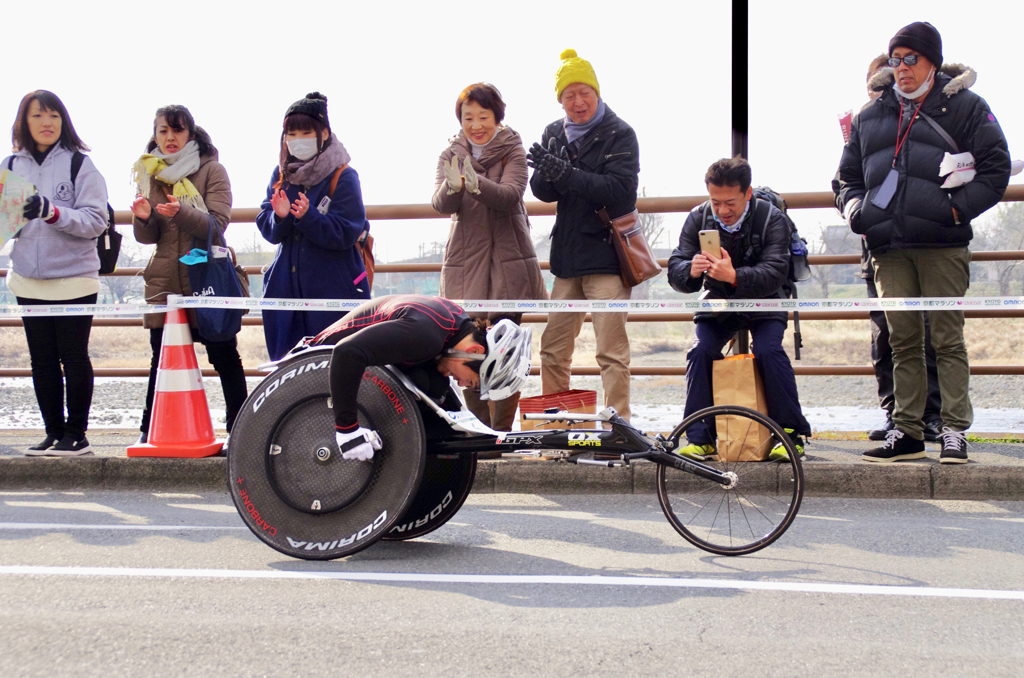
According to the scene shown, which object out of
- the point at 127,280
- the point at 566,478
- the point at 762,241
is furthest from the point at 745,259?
the point at 127,280

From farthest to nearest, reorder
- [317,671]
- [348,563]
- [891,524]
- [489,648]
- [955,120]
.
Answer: [955,120], [891,524], [348,563], [489,648], [317,671]

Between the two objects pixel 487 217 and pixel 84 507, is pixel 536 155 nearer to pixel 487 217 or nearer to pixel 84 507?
pixel 487 217

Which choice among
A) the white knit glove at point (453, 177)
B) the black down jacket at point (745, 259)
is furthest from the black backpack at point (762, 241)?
the white knit glove at point (453, 177)

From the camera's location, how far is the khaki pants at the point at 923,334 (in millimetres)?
6023

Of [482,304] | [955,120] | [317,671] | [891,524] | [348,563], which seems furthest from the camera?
[482,304]

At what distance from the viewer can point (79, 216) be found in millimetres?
6508

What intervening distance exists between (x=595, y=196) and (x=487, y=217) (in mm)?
689

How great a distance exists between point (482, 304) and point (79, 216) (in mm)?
2584

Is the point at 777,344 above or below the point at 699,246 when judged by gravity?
below

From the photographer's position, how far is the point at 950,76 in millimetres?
6148

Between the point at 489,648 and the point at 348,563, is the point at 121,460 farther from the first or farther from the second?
the point at 489,648

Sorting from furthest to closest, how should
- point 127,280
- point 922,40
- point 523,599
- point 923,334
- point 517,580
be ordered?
point 127,280 < point 923,334 < point 922,40 < point 517,580 < point 523,599

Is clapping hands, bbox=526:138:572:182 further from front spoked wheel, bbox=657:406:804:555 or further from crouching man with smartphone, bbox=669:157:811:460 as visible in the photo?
front spoked wheel, bbox=657:406:804:555

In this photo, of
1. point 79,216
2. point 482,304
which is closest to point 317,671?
point 482,304
